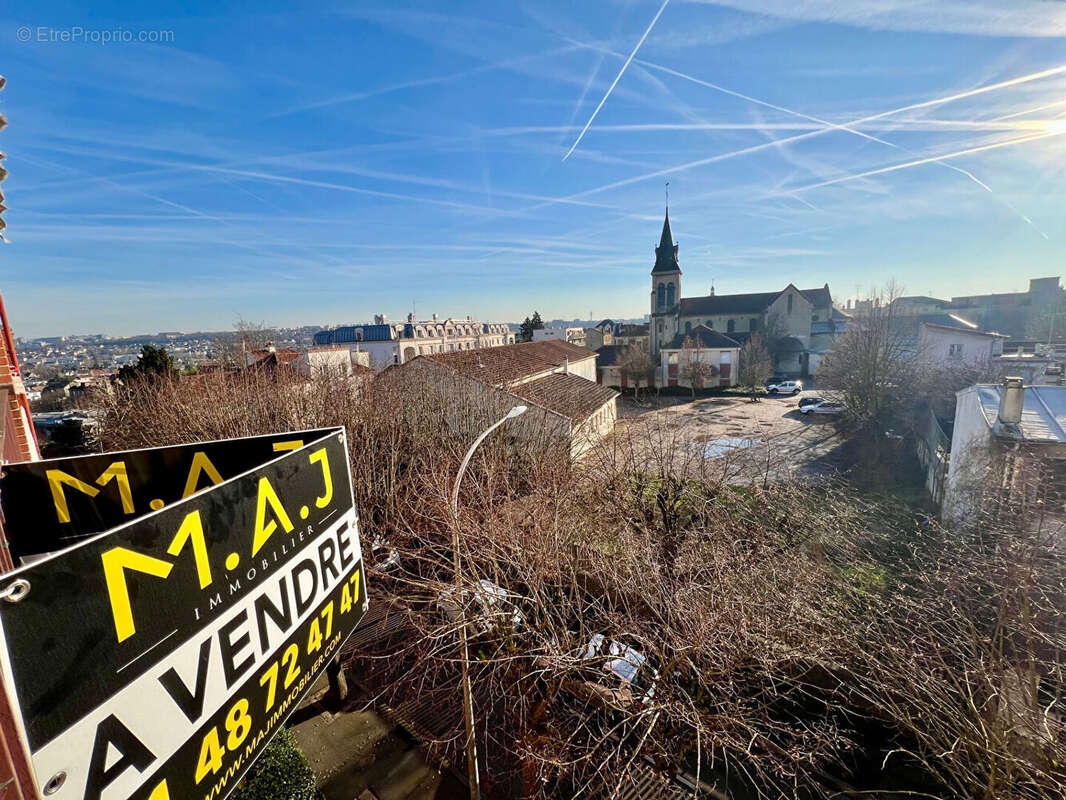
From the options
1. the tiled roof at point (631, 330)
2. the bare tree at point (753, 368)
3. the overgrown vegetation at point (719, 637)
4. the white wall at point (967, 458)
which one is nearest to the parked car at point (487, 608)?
the overgrown vegetation at point (719, 637)

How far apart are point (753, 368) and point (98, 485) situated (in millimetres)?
44850

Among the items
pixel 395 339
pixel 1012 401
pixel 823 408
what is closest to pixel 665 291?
pixel 823 408

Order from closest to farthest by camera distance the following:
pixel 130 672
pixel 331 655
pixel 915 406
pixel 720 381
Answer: pixel 130 672 < pixel 331 655 < pixel 915 406 < pixel 720 381

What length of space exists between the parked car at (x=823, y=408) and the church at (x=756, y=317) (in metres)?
19.5

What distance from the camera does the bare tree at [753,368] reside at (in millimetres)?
41250

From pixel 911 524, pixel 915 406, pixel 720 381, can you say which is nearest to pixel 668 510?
pixel 911 524

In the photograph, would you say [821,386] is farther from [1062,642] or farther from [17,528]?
[17,528]

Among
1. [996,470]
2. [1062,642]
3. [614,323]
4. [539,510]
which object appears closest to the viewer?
[1062,642]

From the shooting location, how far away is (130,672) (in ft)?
5.56

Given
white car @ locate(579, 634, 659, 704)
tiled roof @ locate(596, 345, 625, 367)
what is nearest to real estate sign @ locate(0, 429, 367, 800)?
white car @ locate(579, 634, 659, 704)

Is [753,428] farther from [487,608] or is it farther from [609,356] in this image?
[487,608]

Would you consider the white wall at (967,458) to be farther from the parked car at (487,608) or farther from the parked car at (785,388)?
the parked car at (785,388)

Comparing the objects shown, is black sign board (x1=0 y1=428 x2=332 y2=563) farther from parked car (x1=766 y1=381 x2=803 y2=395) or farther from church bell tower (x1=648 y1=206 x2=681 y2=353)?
church bell tower (x1=648 y1=206 x2=681 y2=353)

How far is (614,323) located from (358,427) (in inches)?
2672
